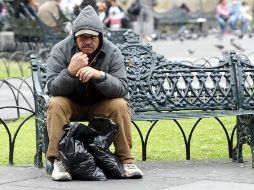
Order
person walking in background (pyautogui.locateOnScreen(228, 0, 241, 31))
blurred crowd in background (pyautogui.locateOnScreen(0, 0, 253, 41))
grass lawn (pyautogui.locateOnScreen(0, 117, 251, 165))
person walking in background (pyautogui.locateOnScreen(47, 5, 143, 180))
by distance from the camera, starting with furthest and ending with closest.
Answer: person walking in background (pyautogui.locateOnScreen(228, 0, 241, 31)), blurred crowd in background (pyautogui.locateOnScreen(0, 0, 253, 41)), grass lawn (pyautogui.locateOnScreen(0, 117, 251, 165)), person walking in background (pyautogui.locateOnScreen(47, 5, 143, 180))

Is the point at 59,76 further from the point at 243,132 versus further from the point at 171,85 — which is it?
the point at 243,132

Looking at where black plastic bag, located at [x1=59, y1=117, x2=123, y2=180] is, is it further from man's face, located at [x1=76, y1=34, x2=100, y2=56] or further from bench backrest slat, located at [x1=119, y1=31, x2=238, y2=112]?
bench backrest slat, located at [x1=119, y1=31, x2=238, y2=112]

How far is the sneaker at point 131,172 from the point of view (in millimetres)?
8461

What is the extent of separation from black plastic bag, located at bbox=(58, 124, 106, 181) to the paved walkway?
0.08 m

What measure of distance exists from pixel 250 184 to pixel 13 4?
2078 cm

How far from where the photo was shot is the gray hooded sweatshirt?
331 inches

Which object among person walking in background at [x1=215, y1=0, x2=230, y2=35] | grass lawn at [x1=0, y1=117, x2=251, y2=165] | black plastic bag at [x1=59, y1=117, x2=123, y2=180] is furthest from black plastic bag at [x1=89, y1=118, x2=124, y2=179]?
person walking in background at [x1=215, y1=0, x2=230, y2=35]

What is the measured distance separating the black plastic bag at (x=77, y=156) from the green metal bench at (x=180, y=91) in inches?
32.5

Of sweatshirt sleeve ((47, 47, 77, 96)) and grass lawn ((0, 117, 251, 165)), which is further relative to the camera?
grass lawn ((0, 117, 251, 165))

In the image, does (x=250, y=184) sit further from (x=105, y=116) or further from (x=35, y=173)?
(x=35, y=173)

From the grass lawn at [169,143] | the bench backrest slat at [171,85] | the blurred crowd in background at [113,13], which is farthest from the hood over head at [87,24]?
the blurred crowd in background at [113,13]

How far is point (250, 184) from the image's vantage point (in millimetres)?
8203

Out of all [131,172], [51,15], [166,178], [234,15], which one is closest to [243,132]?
[166,178]

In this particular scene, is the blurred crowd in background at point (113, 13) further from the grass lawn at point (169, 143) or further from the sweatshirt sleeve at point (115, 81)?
the sweatshirt sleeve at point (115, 81)
